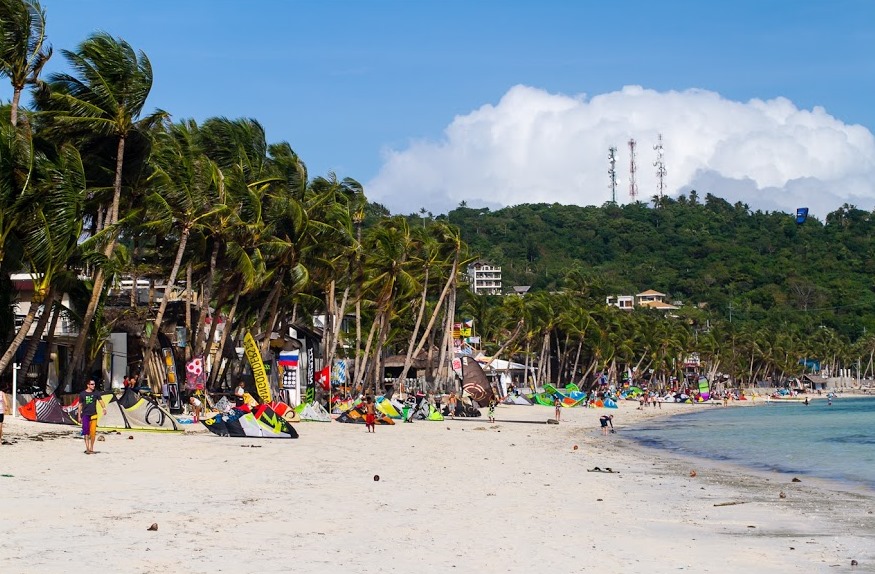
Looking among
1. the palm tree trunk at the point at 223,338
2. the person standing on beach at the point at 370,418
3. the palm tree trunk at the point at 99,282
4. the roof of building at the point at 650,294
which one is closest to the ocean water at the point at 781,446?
the person standing on beach at the point at 370,418

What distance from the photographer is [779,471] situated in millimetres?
24422

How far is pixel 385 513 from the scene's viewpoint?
13375 millimetres

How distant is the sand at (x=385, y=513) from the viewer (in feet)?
32.9

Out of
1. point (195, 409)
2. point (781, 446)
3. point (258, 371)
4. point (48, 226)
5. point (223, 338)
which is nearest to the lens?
point (48, 226)

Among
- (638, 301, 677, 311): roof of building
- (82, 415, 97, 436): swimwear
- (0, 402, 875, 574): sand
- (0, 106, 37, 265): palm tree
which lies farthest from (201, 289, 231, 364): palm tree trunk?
(638, 301, 677, 311): roof of building

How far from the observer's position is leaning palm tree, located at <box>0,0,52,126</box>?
24.5 metres

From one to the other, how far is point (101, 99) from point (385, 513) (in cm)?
1996

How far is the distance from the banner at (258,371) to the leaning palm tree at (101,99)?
626 cm

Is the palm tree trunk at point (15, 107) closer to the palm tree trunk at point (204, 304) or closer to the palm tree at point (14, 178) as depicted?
the palm tree at point (14, 178)

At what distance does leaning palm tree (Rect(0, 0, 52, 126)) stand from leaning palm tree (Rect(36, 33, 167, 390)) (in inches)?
118

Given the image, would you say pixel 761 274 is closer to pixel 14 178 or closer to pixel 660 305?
pixel 660 305

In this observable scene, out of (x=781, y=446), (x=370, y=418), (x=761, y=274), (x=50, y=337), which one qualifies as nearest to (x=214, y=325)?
(x=50, y=337)

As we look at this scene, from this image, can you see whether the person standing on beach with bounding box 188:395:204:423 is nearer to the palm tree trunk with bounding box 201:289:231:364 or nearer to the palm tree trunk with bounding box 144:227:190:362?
the palm tree trunk with bounding box 144:227:190:362

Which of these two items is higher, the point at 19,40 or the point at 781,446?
the point at 19,40
